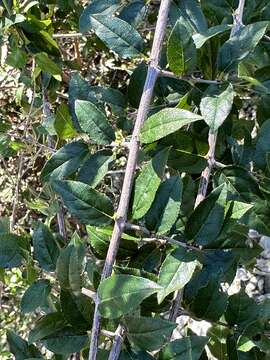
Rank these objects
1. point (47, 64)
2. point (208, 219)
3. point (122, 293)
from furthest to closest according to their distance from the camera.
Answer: point (47, 64), point (208, 219), point (122, 293)

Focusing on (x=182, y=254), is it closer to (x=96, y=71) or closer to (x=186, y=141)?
(x=186, y=141)

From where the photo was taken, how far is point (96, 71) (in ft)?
6.15

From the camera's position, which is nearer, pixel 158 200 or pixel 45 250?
pixel 158 200

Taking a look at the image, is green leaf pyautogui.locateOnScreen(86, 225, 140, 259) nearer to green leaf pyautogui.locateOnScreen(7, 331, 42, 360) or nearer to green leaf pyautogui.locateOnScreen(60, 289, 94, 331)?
green leaf pyautogui.locateOnScreen(60, 289, 94, 331)

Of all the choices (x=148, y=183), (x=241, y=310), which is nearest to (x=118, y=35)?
(x=148, y=183)

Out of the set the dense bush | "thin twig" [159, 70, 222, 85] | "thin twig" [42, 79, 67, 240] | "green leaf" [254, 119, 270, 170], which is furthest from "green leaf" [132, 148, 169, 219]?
"thin twig" [42, 79, 67, 240]

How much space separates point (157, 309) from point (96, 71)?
3.83 ft

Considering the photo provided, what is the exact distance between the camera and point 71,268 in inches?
29.2

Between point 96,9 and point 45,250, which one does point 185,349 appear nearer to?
point 45,250

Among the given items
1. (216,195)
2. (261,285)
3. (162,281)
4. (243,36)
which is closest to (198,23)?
(243,36)

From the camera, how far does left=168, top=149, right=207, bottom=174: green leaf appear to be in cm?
87

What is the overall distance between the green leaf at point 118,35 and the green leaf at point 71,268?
0.86 ft

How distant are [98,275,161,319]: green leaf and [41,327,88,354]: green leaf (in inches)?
3.8

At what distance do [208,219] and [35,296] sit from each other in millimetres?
261
